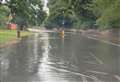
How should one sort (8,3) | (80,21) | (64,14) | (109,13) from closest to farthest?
(8,3), (109,13), (80,21), (64,14)

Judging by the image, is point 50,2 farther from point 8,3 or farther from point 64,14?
point 8,3

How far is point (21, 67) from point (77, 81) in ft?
16.3

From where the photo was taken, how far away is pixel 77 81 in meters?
13.0

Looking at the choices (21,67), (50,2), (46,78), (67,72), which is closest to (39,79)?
(46,78)

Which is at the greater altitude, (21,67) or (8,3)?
(8,3)

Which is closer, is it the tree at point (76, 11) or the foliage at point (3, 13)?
the foliage at point (3, 13)

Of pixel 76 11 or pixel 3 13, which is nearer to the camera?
pixel 3 13

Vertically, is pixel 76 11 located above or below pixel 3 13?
below

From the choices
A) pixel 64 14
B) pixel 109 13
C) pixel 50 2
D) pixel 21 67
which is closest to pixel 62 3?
pixel 64 14

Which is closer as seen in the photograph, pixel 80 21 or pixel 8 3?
Answer: pixel 8 3

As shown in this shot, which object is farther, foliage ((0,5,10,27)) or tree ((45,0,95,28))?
tree ((45,0,95,28))

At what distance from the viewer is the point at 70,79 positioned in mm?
13438

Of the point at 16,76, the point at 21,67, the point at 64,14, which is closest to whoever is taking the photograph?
the point at 16,76

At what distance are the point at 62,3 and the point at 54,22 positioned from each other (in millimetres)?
25207
